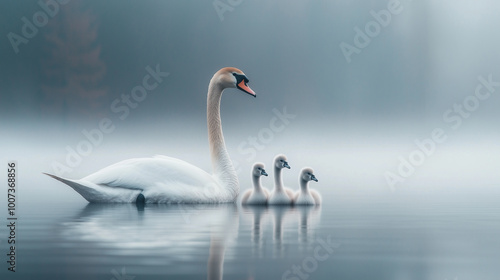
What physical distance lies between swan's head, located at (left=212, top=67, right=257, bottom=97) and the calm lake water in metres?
1.47

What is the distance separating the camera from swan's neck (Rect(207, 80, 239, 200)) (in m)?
8.06

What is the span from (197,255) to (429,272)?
1.12 metres

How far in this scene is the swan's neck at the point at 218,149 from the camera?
806 cm

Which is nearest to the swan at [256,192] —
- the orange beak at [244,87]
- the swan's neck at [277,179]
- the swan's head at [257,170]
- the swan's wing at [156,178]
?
the swan's head at [257,170]

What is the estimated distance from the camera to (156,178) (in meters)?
7.65

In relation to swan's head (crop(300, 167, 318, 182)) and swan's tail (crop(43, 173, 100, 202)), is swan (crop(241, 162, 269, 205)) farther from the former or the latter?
swan's tail (crop(43, 173, 100, 202))

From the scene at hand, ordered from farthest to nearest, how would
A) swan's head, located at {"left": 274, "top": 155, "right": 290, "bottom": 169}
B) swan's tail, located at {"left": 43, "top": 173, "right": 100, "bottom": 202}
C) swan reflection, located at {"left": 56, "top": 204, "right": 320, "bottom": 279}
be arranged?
swan's head, located at {"left": 274, "top": 155, "right": 290, "bottom": 169}
swan's tail, located at {"left": 43, "top": 173, "right": 100, "bottom": 202}
swan reflection, located at {"left": 56, "top": 204, "right": 320, "bottom": 279}

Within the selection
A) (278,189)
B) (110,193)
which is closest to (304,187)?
(278,189)

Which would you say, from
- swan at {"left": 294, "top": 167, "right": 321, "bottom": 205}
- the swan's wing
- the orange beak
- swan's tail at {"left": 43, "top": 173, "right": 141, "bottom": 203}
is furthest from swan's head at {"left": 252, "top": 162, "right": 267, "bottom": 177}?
swan's tail at {"left": 43, "top": 173, "right": 141, "bottom": 203}

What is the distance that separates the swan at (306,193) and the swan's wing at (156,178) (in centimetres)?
87

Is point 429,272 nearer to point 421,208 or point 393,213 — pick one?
point 393,213

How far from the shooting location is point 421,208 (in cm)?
766

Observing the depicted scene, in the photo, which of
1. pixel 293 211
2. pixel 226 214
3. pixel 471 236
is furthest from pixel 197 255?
pixel 293 211

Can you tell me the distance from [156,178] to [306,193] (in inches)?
55.6
